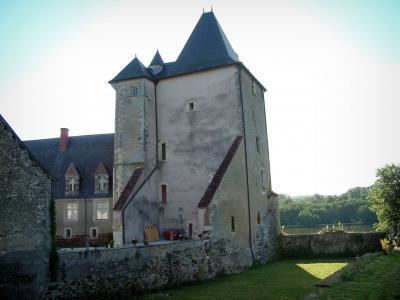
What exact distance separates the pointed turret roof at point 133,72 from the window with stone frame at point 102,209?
26.3 feet

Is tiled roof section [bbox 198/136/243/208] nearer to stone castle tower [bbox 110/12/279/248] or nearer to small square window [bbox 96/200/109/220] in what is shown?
stone castle tower [bbox 110/12/279/248]

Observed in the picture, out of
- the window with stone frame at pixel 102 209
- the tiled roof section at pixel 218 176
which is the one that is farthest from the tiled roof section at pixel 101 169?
the tiled roof section at pixel 218 176

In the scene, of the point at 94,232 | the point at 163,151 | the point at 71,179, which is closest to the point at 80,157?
the point at 71,179

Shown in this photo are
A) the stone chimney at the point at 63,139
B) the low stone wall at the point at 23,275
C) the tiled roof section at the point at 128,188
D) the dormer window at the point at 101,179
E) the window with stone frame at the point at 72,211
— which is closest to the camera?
the low stone wall at the point at 23,275

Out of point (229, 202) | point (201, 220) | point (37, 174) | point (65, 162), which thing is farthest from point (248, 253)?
point (65, 162)

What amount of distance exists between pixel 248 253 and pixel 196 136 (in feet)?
23.5

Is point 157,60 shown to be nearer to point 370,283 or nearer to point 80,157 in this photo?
point 80,157

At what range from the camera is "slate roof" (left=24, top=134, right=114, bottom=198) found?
26.6 metres

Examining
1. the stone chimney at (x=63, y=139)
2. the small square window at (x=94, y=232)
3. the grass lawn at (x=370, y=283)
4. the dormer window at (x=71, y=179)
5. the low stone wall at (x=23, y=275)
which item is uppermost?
the stone chimney at (x=63, y=139)

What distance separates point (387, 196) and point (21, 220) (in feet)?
82.3

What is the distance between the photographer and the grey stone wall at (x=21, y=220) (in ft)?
37.4

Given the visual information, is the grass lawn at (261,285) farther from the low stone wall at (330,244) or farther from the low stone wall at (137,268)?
the low stone wall at (330,244)

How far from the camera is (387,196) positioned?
2814 centimetres

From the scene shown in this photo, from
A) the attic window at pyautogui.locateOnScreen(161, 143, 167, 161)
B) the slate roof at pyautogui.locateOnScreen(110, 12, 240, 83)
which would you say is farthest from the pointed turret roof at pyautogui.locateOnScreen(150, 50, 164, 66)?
the attic window at pyautogui.locateOnScreen(161, 143, 167, 161)
